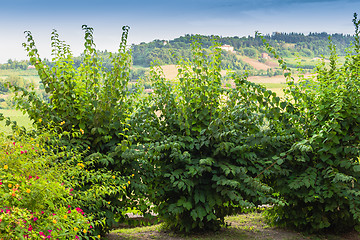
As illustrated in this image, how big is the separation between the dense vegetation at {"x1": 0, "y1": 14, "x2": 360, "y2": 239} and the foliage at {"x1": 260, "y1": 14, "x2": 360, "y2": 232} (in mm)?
20

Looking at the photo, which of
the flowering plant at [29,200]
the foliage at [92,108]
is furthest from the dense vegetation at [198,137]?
the flowering plant at [29,200]

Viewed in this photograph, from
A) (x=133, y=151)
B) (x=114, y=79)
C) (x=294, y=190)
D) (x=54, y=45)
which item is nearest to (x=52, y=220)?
(x=133, y=151)

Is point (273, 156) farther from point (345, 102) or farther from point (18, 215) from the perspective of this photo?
point (18, 215)

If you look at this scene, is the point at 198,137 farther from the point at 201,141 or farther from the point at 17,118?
the point at 17,118

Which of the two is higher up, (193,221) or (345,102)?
(345,102)

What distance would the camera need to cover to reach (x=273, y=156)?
5723 millimetres

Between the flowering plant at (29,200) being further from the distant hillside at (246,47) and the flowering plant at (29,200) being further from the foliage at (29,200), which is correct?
the distant hillside at (246,47)

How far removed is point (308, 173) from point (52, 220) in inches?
150

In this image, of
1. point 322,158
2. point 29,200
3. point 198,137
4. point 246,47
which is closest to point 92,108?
point 198,137

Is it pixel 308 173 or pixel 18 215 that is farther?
pixel 308 173

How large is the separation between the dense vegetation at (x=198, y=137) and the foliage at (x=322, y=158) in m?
0.02

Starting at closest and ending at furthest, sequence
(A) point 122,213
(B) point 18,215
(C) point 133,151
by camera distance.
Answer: (B) point 18,215
(C) point 133,151
(A) point 122,213

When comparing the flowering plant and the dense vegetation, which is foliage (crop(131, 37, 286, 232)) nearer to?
the dense vegetation

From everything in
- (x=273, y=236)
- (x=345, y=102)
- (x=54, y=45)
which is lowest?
(x=273, y=236)
